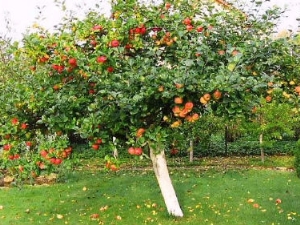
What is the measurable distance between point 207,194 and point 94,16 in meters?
5.38

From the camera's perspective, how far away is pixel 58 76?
6.36m

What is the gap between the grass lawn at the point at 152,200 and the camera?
820cm

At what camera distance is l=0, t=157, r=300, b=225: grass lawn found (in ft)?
26.9

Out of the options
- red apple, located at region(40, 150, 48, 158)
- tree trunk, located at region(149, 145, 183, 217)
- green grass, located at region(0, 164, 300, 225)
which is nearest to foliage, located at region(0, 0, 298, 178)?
red apple, located at region(40, 150, 48, 158)

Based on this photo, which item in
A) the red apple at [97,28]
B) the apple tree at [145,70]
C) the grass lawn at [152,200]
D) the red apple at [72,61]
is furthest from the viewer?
the grass lawn at [152,200]

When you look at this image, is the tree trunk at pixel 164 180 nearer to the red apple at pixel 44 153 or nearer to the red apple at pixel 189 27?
the red apple at pixel 44 153

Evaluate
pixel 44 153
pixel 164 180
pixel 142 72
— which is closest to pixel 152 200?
pixel 164 180

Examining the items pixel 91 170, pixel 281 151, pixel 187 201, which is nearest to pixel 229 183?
pixel 187 201

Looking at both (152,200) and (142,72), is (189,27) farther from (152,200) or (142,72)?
(152,200)

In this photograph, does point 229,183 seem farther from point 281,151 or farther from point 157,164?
point 281,151

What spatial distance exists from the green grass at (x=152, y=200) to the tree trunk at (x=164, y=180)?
18cm

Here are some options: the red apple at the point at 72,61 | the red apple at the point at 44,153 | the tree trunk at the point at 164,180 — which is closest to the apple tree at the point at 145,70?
the red apple at the point at 72,61

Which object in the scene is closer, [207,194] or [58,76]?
[58,76]

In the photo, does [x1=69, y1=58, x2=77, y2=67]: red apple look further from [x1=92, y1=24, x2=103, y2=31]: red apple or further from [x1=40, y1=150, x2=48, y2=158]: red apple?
[x1=40, y1=150, x2=48, y2=158]: red apple
